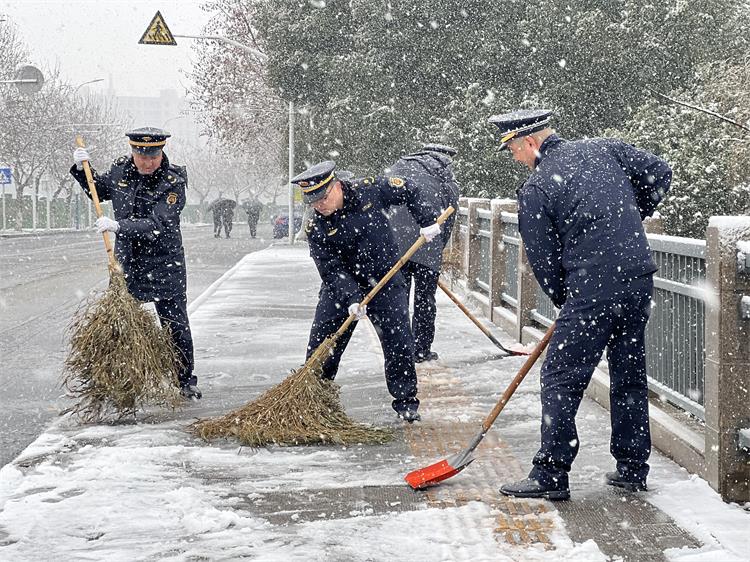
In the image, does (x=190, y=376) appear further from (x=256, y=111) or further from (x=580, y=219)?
(x=256, y=111)

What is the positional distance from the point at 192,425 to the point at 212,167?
340ft

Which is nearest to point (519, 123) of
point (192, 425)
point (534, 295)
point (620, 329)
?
point (620, 329)

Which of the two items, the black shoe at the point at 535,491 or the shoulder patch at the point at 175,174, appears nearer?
the black shoe at the point at 535,491

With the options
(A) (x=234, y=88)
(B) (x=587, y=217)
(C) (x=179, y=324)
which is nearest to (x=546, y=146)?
(B) (x=587, y=217)

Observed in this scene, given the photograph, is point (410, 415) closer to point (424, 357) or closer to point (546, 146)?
point (546, 146)

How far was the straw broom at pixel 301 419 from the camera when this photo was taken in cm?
625

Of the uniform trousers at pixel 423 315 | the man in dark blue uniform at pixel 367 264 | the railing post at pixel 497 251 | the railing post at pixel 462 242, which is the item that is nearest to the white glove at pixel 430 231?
the man in dark blue uniform at pixel 367 264

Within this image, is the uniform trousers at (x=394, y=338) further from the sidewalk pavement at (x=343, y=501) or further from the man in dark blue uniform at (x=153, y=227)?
the man in dark blue uniform at (x=153, y=227)

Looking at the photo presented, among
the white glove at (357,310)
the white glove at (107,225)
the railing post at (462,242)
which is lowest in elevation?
the white glove at (357,310)

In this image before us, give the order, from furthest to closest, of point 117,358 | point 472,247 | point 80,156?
1. point 472,247
2. point 80,156
3. point 117,358

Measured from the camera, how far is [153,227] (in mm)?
7262

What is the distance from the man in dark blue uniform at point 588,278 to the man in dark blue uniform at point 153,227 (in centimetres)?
299

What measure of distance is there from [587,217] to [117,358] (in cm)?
338

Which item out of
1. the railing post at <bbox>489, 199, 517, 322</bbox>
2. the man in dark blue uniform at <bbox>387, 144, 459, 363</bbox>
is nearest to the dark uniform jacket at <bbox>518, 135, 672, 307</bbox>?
the man in dark blue uniform at <bbox>387, 144, 459, 363</bbox>
